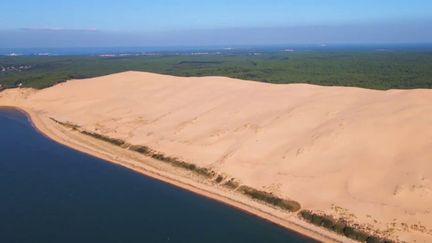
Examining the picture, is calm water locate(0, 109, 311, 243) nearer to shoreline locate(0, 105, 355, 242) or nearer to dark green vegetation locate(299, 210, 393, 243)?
shoreline locate(0, 105, 355, 242)

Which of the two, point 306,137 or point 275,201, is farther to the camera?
point 306,137

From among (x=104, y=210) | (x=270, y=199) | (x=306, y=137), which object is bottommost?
(x=104, y=210)

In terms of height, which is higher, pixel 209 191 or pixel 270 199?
pixel 270 199

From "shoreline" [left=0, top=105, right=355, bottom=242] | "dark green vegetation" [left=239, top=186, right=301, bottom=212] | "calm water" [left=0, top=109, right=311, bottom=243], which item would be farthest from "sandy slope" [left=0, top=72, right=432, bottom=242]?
"calm water" [left=0, top=109, right=311, bottom=243]

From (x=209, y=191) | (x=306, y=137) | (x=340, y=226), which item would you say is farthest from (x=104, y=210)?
(x=306, y=137)

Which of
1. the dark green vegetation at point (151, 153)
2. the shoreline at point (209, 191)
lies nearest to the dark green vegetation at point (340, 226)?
the shoreline at point (209, 191)

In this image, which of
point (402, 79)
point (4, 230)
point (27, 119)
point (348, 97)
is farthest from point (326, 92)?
point (402, 79)

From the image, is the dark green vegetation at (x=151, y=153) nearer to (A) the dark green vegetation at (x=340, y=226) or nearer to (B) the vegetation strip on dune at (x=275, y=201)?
(B) the vegetation strip on dune at (x=275, y=201)

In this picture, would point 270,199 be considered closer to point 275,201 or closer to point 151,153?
point 275,201
